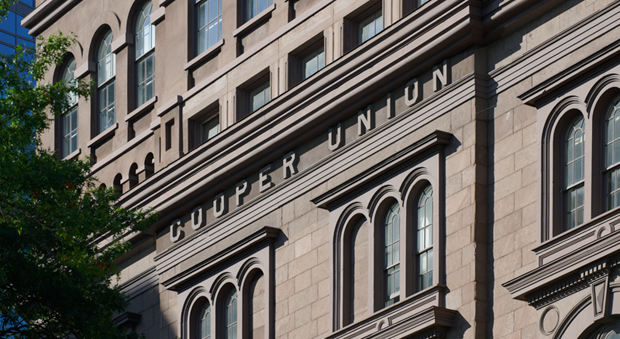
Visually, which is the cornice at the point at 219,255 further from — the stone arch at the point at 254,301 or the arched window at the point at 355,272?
the arched window at the point at 355,272

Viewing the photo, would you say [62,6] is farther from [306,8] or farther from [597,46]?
[597,46]

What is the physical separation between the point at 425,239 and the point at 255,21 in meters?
7.75

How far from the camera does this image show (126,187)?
3328 centimetres

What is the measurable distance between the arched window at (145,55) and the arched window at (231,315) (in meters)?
6.76

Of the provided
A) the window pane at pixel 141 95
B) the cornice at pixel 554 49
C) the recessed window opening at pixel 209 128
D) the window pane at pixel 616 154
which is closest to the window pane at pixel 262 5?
the recessed window opening at pixel 209 128

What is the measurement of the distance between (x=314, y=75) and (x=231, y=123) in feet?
12.0

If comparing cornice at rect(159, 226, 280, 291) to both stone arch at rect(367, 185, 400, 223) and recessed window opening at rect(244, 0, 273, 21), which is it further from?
recessed window opening at rect(244, 0, 273, 21)

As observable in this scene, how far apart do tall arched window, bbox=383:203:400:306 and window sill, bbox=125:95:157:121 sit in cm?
966

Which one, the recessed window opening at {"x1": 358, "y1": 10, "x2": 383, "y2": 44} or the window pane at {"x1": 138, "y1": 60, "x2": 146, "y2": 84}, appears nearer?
the recessed window opening at {"x1": 358, "y1": 10, "x2": 383, "y2": 44}

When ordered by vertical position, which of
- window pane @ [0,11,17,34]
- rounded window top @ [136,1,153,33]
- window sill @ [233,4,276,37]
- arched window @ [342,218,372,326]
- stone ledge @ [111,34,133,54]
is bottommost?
arched window @ [342,218,372,326]

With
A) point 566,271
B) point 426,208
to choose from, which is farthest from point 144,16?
point 566,271

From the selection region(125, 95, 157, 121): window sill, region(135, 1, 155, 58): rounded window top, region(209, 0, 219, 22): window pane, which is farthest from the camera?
region(135, 1, 155, 58): rounded window top

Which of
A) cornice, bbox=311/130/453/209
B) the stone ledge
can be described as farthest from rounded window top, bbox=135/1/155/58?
cornice, bbox=311/130/453/209

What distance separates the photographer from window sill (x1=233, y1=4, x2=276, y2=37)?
96.8 feet
